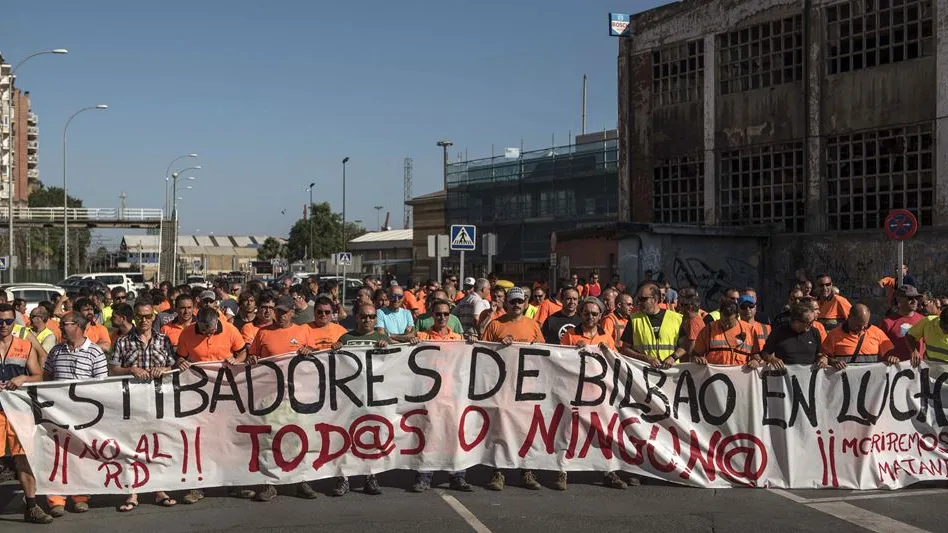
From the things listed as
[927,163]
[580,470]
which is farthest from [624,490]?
[927,163]

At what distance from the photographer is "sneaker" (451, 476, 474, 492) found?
9.12 m

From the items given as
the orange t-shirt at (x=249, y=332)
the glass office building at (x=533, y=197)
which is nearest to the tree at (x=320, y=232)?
the glass office building at (x=533, y=197)

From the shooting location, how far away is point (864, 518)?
8.10 m

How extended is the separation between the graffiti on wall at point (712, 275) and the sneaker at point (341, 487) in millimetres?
19099

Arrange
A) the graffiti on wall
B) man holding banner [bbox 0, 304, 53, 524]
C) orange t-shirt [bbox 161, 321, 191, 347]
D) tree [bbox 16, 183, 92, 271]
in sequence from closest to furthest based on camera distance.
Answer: man holding banner [bbox 0, 304, 53, 524] → orange t-shirt [bbox 161, 321, 191, 347] → the graffiti on wall → tree [bbox 16, 183, 92, 271]

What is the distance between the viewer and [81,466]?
333 inches

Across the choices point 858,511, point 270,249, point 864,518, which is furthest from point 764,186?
point 270,249

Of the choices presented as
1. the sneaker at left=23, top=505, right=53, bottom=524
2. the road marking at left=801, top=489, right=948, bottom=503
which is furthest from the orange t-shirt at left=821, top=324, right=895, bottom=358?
the sneaker at left=23, top=505, right=53, bottom=524

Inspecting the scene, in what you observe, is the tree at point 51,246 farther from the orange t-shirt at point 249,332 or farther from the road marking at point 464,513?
the road marking at point 464,513

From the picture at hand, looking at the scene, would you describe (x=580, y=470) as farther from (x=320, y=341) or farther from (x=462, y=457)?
(x=320, y=341)

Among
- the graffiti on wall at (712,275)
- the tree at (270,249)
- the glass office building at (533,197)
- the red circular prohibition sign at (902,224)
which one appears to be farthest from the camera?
the tree at (270,249)

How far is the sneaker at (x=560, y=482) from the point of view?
9172 mm

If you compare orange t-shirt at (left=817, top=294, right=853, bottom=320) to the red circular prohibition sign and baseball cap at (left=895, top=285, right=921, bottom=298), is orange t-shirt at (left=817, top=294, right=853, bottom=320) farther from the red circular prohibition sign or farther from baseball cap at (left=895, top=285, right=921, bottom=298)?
the red circular prohibition sign

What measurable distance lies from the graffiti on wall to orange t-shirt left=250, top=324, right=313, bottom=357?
740 inches
